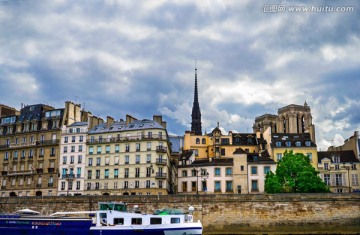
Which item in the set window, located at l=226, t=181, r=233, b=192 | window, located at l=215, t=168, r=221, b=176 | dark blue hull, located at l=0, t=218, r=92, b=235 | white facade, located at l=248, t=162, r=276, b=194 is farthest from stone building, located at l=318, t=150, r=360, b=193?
dark blue hull, located at l=0, t=218, r=92, b=235

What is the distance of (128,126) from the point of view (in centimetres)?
6669

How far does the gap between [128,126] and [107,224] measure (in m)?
31.4

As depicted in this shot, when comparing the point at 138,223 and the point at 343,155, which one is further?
the point at 343,155

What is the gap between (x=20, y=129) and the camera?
7044 centimetres

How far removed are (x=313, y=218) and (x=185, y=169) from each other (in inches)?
1010

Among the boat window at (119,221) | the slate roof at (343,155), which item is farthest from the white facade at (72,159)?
the slate roof at (343,155)

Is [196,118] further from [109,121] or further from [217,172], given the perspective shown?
[217,172]

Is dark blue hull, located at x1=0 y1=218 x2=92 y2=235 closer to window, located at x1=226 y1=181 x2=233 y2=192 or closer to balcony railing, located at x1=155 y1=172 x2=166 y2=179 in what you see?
balcony railing, located at x1=155 y1=172 x2=166 y2=179

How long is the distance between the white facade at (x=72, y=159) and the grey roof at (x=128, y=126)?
78.8 inches

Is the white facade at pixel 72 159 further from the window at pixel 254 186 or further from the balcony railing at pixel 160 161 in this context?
the window at pixel 254 186

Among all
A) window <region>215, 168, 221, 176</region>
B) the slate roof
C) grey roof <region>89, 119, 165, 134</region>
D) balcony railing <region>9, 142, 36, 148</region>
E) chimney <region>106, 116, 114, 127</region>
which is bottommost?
window <region>215, 168, 221, 176</region>

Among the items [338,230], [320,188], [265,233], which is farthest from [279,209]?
[320,188]

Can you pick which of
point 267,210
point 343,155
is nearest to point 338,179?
point 343,155

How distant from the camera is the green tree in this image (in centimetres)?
5353
